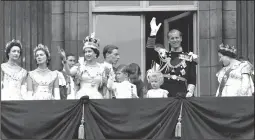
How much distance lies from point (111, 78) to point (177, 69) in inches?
54.4

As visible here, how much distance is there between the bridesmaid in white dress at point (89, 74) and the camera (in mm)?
20516

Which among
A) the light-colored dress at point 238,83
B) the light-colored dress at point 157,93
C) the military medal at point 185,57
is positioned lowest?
the light-colored dress at point 157,93

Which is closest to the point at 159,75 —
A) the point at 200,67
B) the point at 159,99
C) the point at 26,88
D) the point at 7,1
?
the point at 159,99

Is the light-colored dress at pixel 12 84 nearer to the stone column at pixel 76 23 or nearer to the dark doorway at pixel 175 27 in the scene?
the stone column at pixel 76 23

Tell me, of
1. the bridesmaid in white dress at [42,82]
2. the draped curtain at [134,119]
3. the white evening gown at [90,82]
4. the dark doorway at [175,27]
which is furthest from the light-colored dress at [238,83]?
the dark doorway at [175,27]

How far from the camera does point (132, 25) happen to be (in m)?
25.3

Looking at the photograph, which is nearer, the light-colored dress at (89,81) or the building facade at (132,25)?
the light-colored dress at (89,81)

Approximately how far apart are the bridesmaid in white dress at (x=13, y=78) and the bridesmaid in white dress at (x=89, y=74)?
0.92m

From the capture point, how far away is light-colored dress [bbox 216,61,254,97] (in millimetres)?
20266

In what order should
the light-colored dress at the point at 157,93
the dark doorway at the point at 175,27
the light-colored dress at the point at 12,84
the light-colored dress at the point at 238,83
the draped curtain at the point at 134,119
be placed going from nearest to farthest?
the draped curtain at the point at 134,119 < the light-colored dress at the point at 238,83 < the light-colored dress at the point at 157,93 < the light-colored dress at the point at 12,84 < the dark doorway at the point at 175,27

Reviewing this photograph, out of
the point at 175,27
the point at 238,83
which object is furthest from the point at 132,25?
the point at 238,83

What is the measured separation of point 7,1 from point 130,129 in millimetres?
6267

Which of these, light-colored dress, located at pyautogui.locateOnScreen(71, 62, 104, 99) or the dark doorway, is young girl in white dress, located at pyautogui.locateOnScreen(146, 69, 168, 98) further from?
the dark doorway

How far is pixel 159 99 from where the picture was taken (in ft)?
65.7
